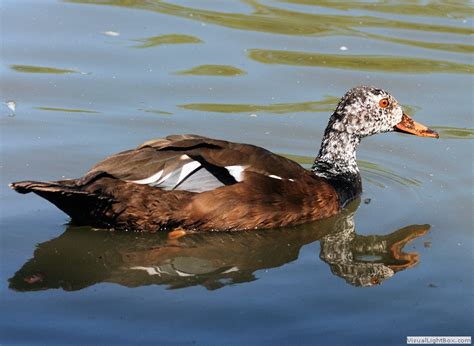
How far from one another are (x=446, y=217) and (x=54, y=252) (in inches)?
118

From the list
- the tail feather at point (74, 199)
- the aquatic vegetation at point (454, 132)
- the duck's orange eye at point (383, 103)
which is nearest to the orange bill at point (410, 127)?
the duck's orange eye at point (383, 103)

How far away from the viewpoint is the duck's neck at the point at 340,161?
8.91 meters

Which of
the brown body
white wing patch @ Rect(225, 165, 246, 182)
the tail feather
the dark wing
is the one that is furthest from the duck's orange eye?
the tail feather

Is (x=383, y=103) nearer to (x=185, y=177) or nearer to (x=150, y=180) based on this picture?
(x=185, y=177)

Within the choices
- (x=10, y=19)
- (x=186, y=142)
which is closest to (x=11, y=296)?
(x=186, y=142)

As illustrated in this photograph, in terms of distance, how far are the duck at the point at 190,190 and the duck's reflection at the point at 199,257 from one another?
11cm

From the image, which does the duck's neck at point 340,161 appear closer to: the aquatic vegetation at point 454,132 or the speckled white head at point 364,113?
the speckled white head at point 364,113

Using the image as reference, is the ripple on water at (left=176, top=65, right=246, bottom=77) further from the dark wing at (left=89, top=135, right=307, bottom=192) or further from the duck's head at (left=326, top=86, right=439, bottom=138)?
the dark wing at (left=89, top=135, right=307, bottom=192)

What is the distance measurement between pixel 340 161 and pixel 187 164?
181 centimetres

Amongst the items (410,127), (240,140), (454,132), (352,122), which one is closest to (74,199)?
(240,140)

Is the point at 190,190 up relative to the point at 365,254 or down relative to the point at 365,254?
up

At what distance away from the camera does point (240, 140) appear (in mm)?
9734

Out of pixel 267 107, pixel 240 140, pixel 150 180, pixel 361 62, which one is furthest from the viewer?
pixel 361 62

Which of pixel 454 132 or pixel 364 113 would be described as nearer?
pixel 364 113
